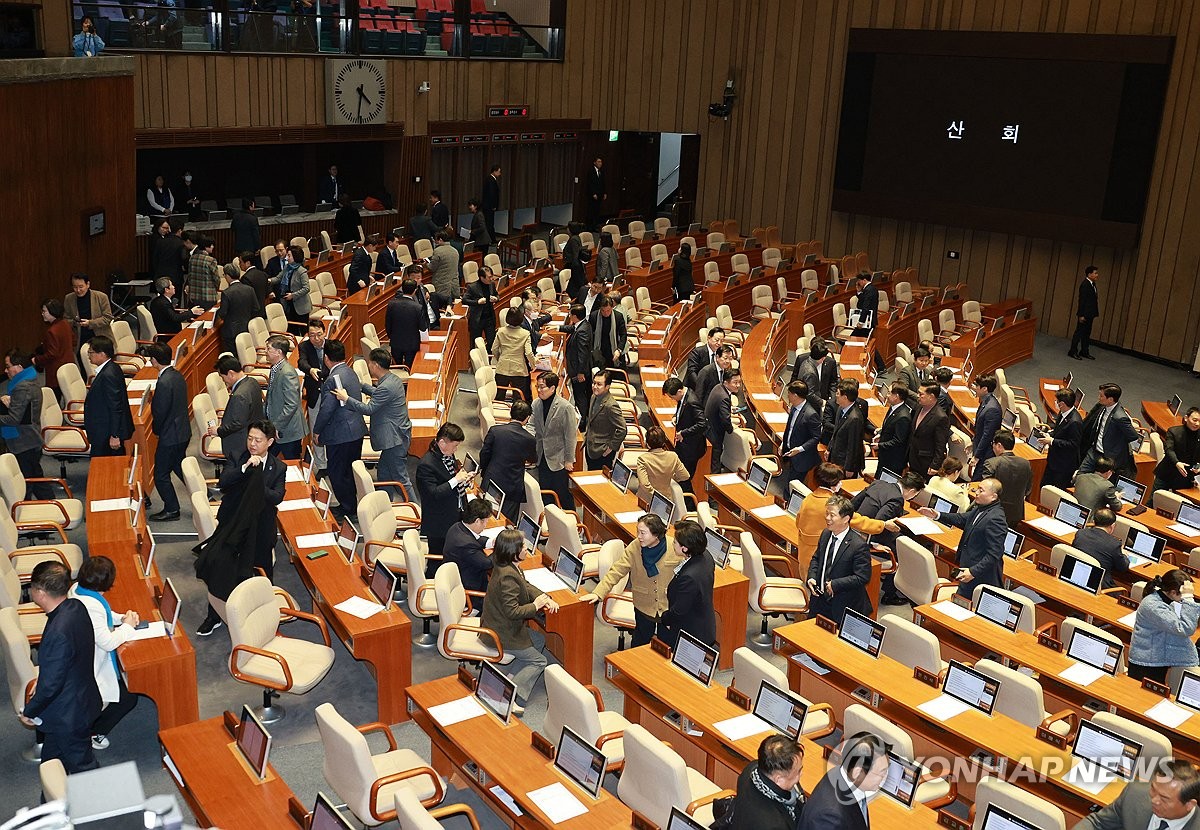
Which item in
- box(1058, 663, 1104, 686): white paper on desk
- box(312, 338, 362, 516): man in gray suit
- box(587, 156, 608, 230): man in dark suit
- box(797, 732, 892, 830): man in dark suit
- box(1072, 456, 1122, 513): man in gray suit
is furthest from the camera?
box(587, 156, 608, 230): man in dark suit

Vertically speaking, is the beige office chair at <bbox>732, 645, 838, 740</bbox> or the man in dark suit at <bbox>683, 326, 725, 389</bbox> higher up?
the man in dark suit at <bbox>683, 326, 725, 389</bbox>

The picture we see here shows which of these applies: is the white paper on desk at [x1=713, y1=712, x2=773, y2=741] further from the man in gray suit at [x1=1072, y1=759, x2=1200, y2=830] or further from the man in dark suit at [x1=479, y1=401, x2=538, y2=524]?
the man in dark suit at [x1=479, y1=401, x2=538, y2=524]

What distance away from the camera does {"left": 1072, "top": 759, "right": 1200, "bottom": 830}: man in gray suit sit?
5289mm

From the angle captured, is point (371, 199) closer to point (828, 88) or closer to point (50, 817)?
point (828, 88)

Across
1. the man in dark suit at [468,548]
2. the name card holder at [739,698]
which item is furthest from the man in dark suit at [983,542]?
the man in dark suit at [468,548]

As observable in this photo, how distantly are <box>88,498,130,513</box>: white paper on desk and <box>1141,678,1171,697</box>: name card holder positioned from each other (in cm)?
746

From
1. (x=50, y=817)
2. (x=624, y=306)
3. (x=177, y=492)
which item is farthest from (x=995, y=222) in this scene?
(x=50, y=817)

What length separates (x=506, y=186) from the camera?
2423cm

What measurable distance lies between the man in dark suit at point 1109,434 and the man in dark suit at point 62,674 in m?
9.38

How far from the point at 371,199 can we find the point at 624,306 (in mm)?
6773

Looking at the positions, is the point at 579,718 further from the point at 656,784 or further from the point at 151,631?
the point at 151,631

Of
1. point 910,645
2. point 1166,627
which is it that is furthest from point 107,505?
point 1166,627

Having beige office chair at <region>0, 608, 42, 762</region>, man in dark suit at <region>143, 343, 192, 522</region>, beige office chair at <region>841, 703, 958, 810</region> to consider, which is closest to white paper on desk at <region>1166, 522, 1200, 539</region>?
beige office chair at <region>841, 703, 958, 810</region>

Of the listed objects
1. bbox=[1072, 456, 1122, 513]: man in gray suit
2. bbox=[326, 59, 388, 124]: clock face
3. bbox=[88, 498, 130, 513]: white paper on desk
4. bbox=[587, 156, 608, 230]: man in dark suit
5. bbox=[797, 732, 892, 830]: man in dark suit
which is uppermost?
bbox=[326, 59, 388, 124]: clock face
